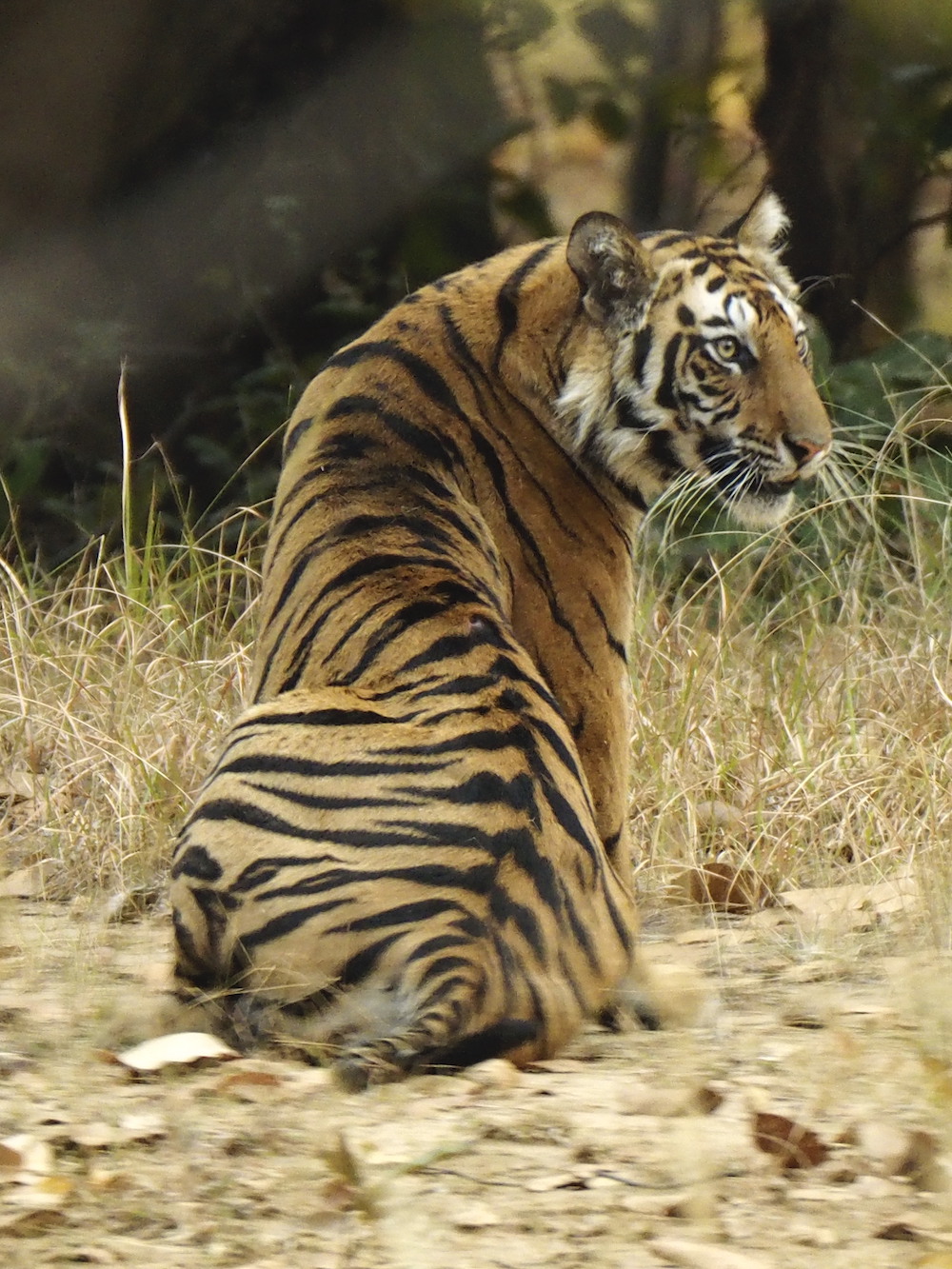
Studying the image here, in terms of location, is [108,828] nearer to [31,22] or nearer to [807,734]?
[807,734]

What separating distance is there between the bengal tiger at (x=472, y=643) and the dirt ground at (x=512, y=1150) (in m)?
0.15

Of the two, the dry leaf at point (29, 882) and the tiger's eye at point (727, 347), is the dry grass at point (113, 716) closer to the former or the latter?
the dry leaf at point (29, 882)

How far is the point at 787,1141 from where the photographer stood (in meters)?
2.21

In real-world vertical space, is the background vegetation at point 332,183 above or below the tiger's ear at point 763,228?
above

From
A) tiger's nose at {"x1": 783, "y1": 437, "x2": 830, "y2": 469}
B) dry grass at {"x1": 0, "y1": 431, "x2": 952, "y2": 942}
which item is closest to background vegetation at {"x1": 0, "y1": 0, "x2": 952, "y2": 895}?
dry grass at {"x1": 0, "y1": 431, "x2": 952, "y2": 942}

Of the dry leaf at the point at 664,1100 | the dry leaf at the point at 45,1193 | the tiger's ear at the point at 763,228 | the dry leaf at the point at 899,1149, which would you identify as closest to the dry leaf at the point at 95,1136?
the dry leaf at the point at 45,1193

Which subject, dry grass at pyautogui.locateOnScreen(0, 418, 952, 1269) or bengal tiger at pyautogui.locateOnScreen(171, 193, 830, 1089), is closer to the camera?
dry grass at pyautogui.locateOnScreen(0, 418, 952, 1269)

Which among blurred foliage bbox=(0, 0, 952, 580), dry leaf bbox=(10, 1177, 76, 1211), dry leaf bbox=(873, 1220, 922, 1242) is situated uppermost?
blurred foliage bbox=(0, 0, 952, 580)

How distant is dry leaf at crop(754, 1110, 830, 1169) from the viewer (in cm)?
219

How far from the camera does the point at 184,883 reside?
2895mm

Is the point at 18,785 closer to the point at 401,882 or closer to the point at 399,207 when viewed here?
the point at 401,882

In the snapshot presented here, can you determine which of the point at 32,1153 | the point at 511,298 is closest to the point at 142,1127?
the point at 32,1153

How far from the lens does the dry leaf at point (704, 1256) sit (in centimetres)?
187

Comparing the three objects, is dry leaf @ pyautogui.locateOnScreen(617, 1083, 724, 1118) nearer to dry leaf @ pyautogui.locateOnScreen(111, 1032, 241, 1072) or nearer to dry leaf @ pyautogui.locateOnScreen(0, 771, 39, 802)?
dry leaf @ pyautogui.locateOnScreen(111, 1032, 241, 1072)
